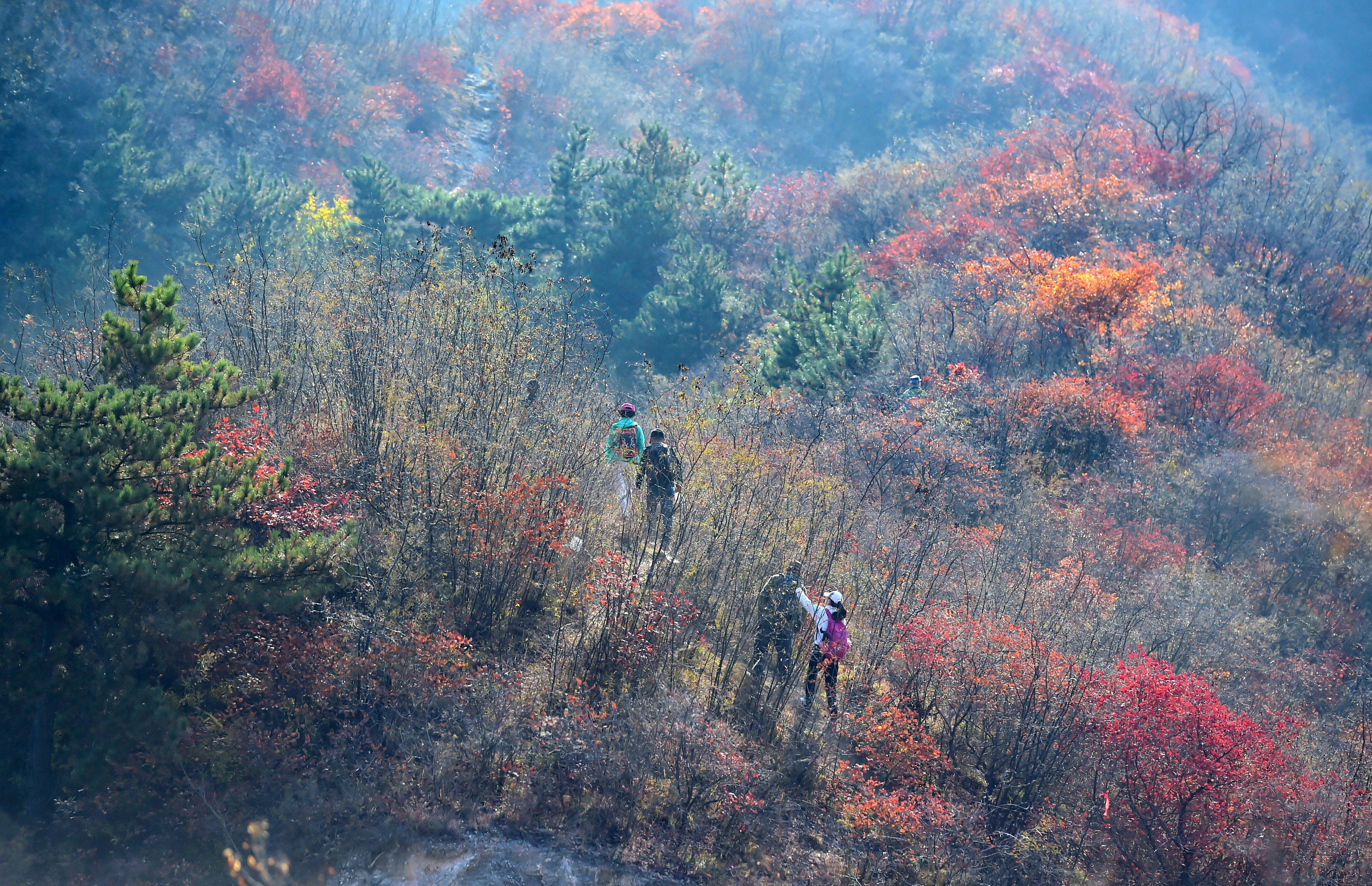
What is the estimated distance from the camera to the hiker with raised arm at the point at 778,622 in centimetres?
855

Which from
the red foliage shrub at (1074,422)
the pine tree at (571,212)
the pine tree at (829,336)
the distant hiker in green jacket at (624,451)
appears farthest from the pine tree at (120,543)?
the pine tree at (571,212)

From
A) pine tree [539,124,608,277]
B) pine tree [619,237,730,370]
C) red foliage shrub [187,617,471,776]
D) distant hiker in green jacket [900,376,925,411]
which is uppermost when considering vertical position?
pine tree [539,124,608,277]

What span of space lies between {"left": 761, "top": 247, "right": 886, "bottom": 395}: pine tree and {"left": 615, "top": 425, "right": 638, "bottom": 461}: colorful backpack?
7215 millimetres

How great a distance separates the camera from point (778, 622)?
8570 millimetres

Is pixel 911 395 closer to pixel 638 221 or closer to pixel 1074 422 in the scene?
pixel 1074 422

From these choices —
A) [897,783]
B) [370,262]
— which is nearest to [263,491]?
[897,783]

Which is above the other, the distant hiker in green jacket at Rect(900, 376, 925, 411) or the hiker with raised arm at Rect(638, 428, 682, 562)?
the distant hiker in green jacket at Rect(900, 376, 925, 411)

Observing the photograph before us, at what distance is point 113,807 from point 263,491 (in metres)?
3.11

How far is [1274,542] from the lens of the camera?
48.9 feet

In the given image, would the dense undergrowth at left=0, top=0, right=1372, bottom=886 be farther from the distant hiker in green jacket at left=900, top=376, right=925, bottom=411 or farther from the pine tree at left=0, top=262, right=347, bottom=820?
the distant hiker in green jacket at left=900, top=376, right=925, bottom=411

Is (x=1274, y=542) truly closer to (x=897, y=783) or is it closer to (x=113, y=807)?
(x=897, y=783)

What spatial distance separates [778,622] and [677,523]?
2.00 metres

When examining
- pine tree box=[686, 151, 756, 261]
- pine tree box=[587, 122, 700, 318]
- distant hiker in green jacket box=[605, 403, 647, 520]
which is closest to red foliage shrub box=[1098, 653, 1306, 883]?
distant hiker in green jacket box=[605, 403, 647, 520]

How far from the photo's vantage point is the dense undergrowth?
23.3ft
